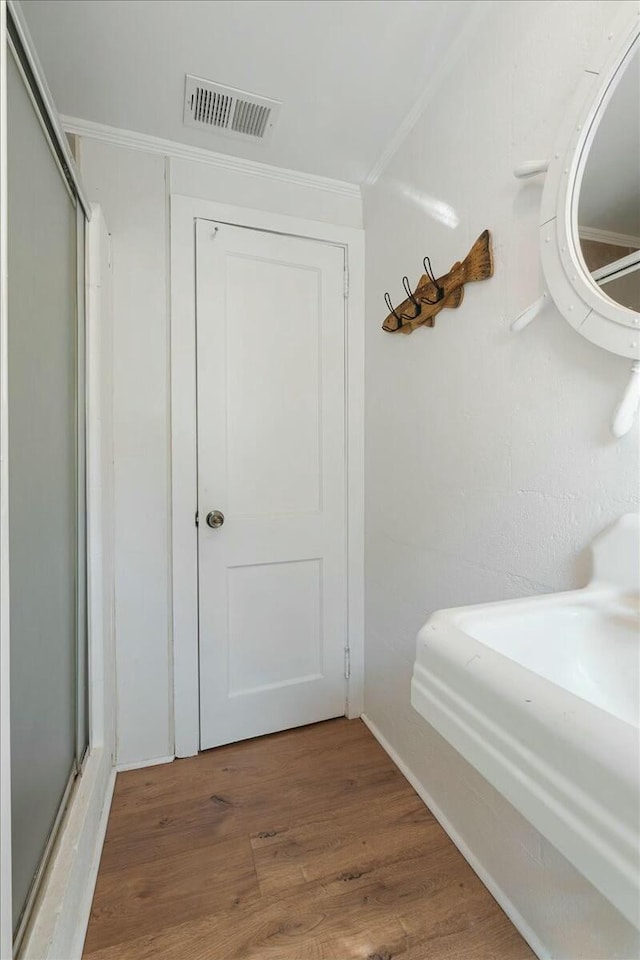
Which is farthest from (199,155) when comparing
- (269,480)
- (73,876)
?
(73,876)

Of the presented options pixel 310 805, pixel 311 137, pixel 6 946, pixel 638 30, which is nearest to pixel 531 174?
pixel 638 30

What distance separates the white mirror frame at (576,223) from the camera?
81cm

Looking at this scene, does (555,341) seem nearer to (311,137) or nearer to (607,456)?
(607,456)

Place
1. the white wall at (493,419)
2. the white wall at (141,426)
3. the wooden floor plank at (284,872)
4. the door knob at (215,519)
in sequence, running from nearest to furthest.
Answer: the white wall at (493,419), the wooden floor plank at (284,872), the white wall at (141,426), the door knob at (215,519)

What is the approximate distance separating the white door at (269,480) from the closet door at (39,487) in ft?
1.79

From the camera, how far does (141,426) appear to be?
167 cm

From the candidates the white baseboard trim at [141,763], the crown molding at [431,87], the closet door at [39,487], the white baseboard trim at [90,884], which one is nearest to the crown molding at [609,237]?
the crown molding at [431,87]

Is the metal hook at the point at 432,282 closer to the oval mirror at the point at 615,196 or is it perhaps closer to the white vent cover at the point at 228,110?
the oval mirror at the point at 615,196

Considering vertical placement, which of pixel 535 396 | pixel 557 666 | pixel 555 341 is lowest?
pixel 557 666

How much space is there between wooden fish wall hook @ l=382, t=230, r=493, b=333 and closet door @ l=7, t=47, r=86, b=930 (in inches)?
42.4

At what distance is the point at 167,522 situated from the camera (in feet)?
5.62

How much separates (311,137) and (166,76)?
526 mm

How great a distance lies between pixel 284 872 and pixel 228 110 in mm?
2418

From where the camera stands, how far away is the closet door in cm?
84
